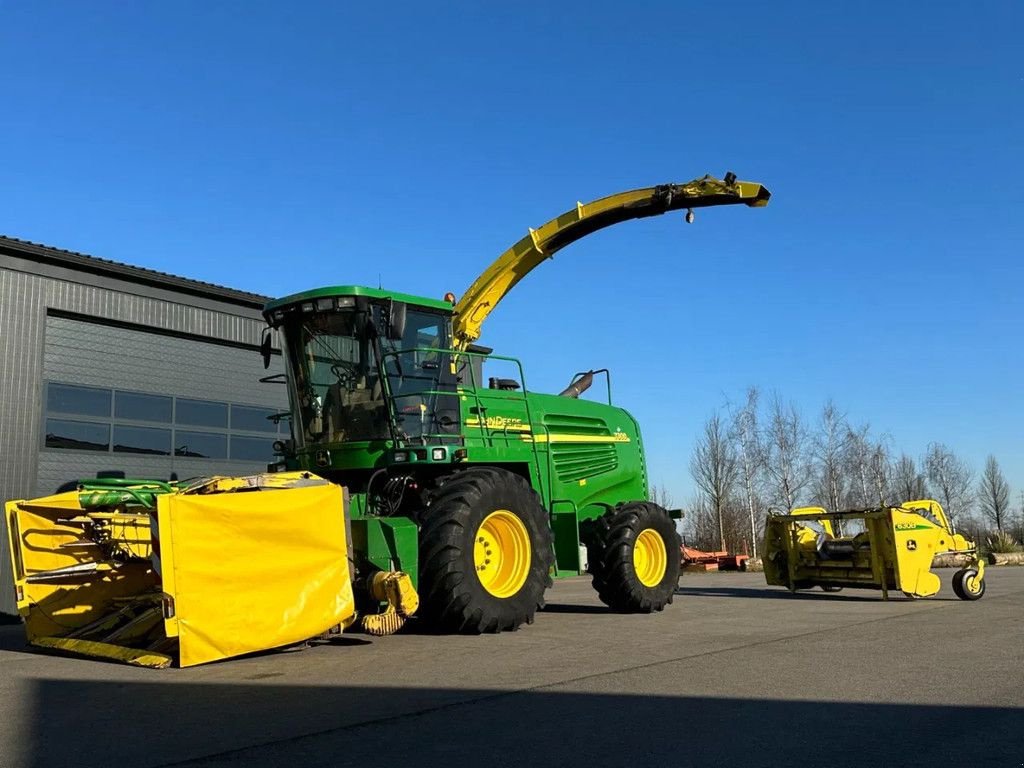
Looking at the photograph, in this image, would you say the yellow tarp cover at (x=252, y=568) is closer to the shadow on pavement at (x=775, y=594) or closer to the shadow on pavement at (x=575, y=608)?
the shadow on pavement at (x=575, y=608)

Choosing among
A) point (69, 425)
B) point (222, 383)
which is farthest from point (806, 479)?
point (69, 425)

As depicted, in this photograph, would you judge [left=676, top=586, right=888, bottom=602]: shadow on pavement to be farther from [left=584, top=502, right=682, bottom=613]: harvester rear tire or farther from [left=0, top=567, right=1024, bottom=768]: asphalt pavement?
[left=0, top=567, right=1024, bottom=768]: asphalt pavement

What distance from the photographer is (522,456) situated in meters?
10.9

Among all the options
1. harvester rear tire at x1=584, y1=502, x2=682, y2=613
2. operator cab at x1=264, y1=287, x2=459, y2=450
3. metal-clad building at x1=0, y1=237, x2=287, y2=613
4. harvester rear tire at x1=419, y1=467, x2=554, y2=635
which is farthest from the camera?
metal-clad building at x1=0, y1=237, x2=287, y2=613

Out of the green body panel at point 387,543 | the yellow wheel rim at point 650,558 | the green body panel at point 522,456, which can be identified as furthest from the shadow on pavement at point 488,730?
the yellow wheel rim at point 650,558

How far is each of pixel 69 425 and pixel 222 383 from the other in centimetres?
334

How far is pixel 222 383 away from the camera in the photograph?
1791 cm

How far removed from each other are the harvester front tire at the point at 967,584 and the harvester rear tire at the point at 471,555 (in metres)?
7.70

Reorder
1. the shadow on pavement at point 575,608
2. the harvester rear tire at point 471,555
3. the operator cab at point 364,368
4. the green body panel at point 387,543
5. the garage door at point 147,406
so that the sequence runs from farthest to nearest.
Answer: the garage door at point 147,406 < the shadow on pavement at point 575,608 < the operator cab at point 364,368 < the harvester rear tire at point 471,555 < the green body panel at point 387,543

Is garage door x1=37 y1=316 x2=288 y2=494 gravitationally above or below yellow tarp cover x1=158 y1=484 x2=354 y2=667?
above

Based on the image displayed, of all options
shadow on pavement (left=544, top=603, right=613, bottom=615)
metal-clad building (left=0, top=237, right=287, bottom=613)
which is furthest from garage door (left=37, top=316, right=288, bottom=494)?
shadow on pavement (left=544, top=603, right=613, bottom=615)

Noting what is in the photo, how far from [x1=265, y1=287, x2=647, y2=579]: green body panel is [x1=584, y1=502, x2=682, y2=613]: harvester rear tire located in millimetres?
431

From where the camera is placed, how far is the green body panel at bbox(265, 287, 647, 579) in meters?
8.73

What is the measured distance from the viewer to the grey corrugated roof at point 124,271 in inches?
568
